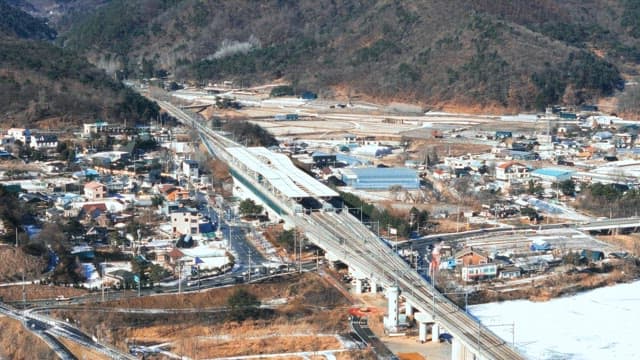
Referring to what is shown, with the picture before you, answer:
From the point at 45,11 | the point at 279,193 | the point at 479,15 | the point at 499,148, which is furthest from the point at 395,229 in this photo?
the point at 45,11

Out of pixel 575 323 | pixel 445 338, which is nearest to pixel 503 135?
pixel 575 323

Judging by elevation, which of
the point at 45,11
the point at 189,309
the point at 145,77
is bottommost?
the point at 189,309

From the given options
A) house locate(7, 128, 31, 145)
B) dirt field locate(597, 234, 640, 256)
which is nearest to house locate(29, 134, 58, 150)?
house locate(7, 128, 31, 145)

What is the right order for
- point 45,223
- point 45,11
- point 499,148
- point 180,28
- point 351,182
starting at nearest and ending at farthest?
point 45,223 < point 351,182 < point 499,148 < point 180,28 < point 45,11

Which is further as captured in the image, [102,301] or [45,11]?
[45,11]

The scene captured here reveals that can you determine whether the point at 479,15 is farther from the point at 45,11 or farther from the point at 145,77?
the point at 45,11

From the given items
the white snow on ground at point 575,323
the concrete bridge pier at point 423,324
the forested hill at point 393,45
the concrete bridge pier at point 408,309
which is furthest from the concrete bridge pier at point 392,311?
the forested hill at point 393,45

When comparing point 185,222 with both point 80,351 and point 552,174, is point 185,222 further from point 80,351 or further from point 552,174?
point 552,174
